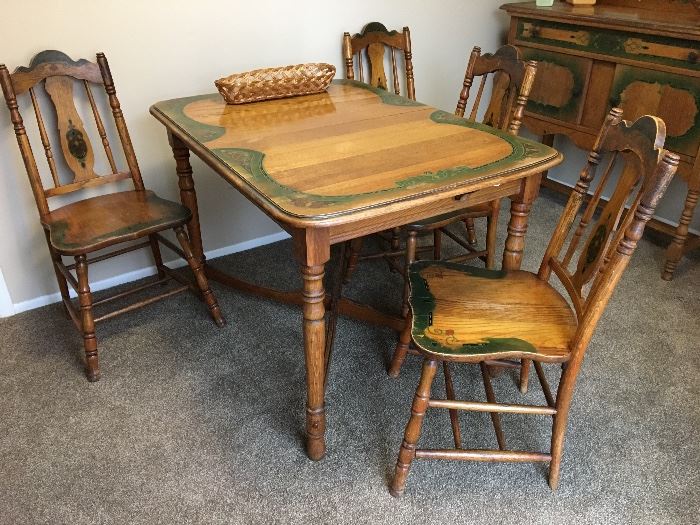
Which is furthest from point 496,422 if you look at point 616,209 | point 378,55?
point 378,55

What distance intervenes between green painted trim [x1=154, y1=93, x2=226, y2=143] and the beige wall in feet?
0.90

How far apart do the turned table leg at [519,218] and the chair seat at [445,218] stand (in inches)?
14.5

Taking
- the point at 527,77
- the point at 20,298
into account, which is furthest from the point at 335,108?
the point at 20,298

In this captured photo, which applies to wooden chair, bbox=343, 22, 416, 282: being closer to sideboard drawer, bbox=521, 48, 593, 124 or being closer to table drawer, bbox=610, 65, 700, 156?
sideboard drawer, bbox=521, 48, 593, 124

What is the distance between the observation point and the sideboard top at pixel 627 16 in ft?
7.48

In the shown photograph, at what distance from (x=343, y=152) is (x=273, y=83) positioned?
0.63 metres

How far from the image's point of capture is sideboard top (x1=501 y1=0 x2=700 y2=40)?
2279 mm

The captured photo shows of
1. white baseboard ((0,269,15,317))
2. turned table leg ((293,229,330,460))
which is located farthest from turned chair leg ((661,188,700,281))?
white baseboard ((0,269,15,317))

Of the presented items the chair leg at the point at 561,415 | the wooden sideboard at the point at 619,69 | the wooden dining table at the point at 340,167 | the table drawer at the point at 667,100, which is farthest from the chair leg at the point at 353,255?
the table drawer at the point at 667,100

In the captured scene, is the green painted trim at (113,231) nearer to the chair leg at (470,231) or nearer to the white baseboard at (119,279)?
the white baseboard at (119,279)

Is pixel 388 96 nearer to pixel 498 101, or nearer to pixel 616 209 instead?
pixel 498 101

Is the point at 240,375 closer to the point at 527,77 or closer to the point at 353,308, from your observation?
the point at 353,308

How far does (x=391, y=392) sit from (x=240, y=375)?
54 cm

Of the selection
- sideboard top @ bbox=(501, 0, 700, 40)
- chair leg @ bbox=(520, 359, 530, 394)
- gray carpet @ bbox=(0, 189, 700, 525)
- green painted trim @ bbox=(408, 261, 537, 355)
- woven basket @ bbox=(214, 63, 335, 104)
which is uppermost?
sideboard top @ bbox=(501, 0, 700, 40)
